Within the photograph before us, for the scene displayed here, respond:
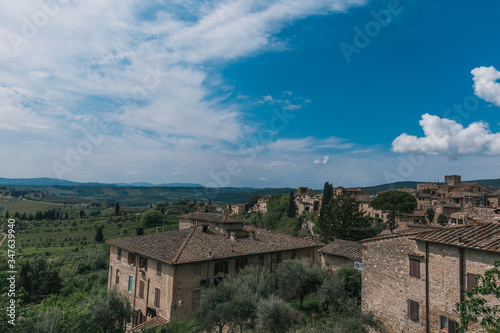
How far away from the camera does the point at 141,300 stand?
25109 millimetres

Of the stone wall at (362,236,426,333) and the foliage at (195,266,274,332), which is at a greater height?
the stone wall at (362,236,426,333)

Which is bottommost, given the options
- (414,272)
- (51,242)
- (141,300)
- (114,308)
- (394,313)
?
(51,242)

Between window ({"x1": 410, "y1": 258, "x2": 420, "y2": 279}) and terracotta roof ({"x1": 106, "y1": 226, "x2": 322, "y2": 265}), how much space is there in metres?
14.1

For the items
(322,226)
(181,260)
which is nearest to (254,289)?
(181,260)

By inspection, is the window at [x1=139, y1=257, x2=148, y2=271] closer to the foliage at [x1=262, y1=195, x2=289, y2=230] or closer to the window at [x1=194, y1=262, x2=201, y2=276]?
the window at [x1=194, y1=262, x2=201, y2=276]

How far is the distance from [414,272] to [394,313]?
301 cm

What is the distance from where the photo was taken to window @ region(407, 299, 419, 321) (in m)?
15.4

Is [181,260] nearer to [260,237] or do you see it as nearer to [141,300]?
[141,300]

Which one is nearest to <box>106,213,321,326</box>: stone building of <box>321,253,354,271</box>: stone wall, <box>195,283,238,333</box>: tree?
<box>321,253,354,271</box>: stone wall

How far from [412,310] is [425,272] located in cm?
250

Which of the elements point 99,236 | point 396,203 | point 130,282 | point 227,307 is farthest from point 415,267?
point 99,236

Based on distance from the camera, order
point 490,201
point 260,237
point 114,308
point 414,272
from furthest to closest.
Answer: point 490,201
point 260,237
point 114,308
point 414,272

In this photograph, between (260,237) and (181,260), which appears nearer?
(181,260)

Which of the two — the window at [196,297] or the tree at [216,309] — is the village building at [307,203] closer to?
the window at [196,297]
